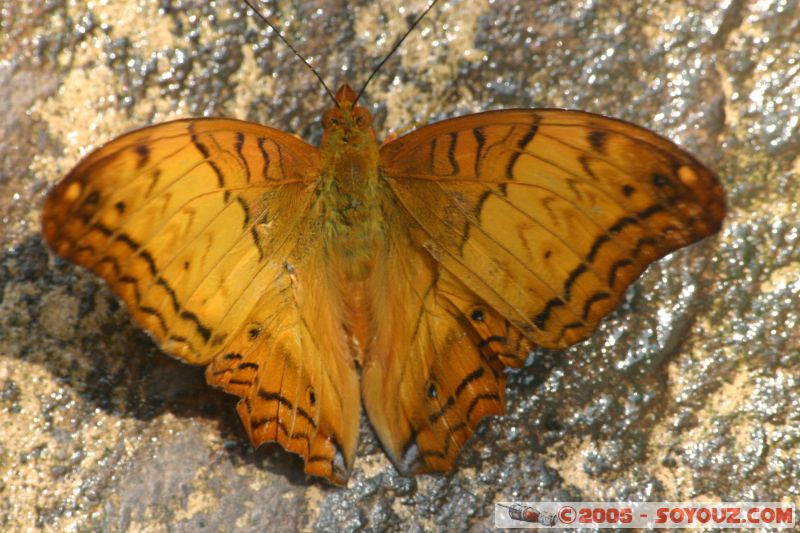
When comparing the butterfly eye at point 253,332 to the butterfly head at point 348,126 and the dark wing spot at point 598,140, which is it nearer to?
the butterfly head at point 348,126

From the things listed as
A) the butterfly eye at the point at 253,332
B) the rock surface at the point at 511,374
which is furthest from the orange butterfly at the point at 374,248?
the rock surface at the point at 511,374

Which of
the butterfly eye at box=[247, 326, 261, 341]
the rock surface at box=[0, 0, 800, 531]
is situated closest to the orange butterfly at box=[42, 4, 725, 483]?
the butterfly eye at box=[247, 326, 261, 341]

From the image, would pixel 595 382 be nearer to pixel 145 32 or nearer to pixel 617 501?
pixel 617 501

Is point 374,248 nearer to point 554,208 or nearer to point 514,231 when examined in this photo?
point 514,231

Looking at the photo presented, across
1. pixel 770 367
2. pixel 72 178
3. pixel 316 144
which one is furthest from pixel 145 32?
pixel 770 367

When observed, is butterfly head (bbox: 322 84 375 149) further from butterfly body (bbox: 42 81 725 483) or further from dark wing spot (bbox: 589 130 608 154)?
dark wing spot (bbox: 589 130 608 154)
